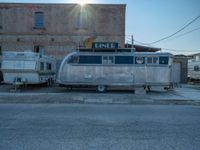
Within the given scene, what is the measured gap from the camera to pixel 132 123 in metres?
8.02

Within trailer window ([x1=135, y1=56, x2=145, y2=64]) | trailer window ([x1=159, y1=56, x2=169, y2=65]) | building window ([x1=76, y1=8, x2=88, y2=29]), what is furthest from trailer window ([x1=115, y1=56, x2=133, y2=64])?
building window ([x1=76, y1=8, x2=88, y2=29])

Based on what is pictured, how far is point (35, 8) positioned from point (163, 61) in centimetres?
1675

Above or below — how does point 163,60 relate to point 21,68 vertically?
above

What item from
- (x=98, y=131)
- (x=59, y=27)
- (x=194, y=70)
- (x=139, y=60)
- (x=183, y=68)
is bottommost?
(x=98, y=131)

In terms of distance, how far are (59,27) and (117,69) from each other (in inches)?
499

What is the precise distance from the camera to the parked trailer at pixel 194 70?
29594mm

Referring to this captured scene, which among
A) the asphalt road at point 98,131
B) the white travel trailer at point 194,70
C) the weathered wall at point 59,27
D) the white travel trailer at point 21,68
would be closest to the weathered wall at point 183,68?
the white travel trailer at point 194,70

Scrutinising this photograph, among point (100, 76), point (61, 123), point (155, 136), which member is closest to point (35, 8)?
point (100, 76)

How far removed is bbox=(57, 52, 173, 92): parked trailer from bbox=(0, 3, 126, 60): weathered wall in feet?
32.9

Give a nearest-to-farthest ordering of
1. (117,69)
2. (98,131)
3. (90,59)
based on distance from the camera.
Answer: (98,131) → (117,69) → (90,59)

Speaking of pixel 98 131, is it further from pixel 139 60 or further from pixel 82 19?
pixel 82 19

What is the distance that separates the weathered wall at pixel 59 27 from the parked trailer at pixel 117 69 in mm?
10024

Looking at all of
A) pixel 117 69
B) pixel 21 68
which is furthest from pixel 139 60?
pixel 21 68

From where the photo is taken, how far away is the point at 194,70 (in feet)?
99.8
